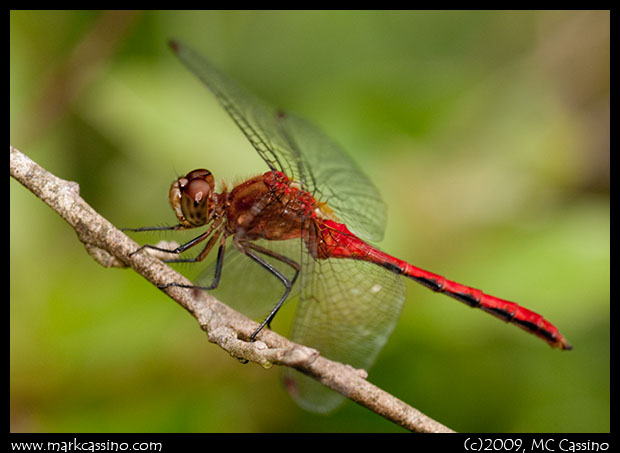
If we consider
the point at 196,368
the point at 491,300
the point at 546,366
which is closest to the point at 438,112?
the point at 491,300

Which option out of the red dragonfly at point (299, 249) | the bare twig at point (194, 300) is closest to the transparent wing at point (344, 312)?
the red dragonfly at point (299, 249)

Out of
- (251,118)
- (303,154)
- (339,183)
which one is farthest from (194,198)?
(339,183)

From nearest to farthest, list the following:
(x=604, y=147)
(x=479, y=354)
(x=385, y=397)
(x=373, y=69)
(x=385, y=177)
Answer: (x=385, y=397), (x=479, y=354), (x=385, y=177), (x=373, y=69), (x=604, y=147)

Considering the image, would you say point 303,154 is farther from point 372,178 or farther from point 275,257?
point 372,178

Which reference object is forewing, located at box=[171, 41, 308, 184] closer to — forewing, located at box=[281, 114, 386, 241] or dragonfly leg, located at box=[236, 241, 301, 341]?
forewing, located at box=[281, 114, 386, 241]

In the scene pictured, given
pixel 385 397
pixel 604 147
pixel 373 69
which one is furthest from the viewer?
pixel 604 147

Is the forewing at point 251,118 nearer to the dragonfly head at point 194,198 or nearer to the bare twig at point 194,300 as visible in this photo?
the dragonfly head at point 194,198
